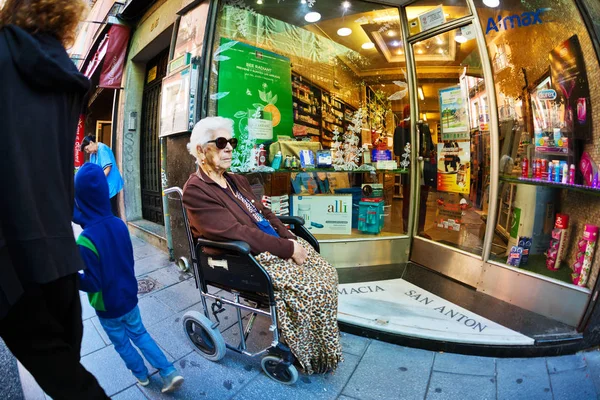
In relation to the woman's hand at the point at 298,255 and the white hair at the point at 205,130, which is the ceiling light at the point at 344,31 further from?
the woman's hand at the point at 298,255

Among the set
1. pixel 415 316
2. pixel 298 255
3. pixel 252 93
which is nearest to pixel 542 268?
pixel 415 316

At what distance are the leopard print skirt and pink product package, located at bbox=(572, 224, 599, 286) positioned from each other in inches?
79.7

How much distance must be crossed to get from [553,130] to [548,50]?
0.72 meters

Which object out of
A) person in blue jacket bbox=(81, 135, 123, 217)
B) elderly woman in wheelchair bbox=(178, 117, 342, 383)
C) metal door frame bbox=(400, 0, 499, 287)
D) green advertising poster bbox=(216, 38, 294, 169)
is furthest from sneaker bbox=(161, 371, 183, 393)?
person in blue jacket bbox=(81, 135, 123, 217)

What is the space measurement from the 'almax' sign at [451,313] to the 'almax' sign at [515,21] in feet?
8.75

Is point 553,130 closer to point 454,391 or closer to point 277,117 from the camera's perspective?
point 454,391

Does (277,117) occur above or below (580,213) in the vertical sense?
above

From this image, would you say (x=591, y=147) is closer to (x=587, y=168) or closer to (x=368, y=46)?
(x=587, y=168)

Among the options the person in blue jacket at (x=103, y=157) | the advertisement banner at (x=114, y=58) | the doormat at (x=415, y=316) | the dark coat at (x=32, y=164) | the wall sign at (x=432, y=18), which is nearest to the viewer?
the dark coat at (x=32, y=164)

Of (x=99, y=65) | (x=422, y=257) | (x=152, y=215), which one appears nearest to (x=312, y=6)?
(x=422, y=257)

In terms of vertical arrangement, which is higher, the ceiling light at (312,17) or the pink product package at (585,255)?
the ceiling light at (312,17)

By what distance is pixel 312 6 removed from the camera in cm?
376

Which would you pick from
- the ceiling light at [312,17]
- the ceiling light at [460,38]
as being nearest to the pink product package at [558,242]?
the ceiling light at [460,38]

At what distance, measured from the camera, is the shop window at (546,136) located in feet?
7.79
